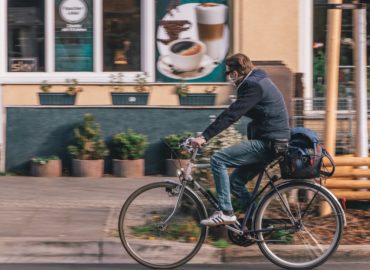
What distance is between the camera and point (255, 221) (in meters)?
6.76

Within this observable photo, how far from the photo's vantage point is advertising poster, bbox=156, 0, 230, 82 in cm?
1156

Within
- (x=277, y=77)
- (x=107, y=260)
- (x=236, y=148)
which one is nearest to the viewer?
(x=236, y=148)

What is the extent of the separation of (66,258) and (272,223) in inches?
74.9

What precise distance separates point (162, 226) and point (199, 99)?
4775mm

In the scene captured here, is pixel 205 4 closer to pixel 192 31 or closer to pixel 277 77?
pixel 192 31

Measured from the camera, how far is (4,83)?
1147 centimetres

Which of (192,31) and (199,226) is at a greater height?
(192,31)

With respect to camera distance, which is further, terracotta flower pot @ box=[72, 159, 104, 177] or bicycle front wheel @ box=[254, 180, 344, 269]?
terracotta flower pot @ box=[72, 159, 104, 177]

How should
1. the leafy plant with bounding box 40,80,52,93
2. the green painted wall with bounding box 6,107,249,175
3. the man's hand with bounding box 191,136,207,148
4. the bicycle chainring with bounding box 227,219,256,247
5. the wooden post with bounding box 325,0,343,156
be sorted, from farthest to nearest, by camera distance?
the leafy plant with bounding box 40,80,52,93 → the green painted wall with bounding box 6,107,249,175 → the wooden post with bounding box 325,0,343,156 → the bicycle chainring with bounding box 227,219,256,247 → the man's hand with bounding box 191,136,207,148

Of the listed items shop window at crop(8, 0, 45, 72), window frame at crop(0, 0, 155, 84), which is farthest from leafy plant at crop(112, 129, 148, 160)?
shop window at crop(8, 0, 45, 72)

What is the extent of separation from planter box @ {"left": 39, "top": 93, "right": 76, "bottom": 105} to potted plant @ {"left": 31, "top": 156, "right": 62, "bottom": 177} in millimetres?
894

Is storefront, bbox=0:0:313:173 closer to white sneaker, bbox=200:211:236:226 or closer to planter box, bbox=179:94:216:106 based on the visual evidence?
planter box, bbox=179:94:216:106

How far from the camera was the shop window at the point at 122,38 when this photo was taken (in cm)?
1173

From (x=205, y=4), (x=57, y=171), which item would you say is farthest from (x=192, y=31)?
(x=57, y=171)
